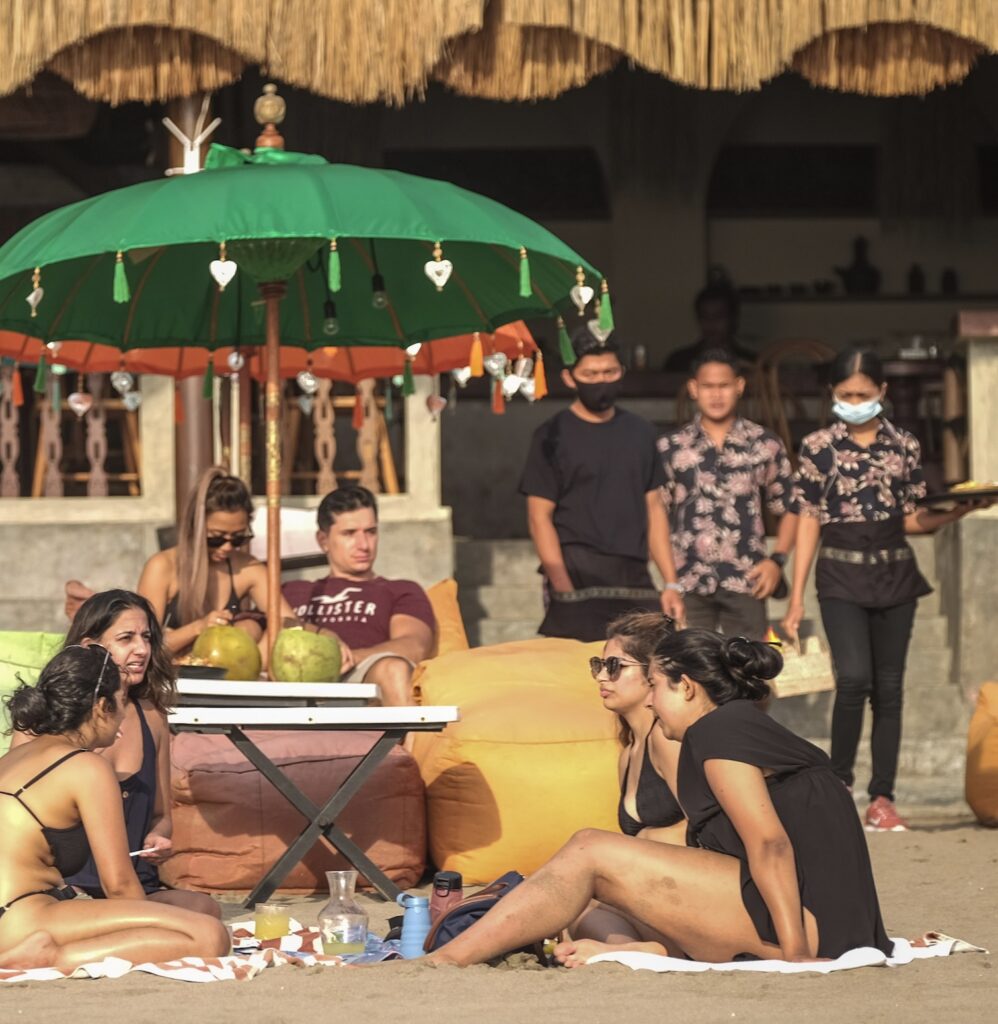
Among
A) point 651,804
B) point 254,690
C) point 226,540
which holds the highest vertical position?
point 226,540

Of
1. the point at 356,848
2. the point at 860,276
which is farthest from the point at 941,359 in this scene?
the point at 356,848

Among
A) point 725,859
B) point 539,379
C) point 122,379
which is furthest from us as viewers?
point 122,379

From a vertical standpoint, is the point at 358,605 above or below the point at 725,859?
above

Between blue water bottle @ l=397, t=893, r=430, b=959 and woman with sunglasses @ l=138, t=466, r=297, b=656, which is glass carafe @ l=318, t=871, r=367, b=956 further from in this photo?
woman with sunglasses @ l=138, t=466, r=297, b=656

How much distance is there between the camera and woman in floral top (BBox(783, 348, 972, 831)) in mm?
7148

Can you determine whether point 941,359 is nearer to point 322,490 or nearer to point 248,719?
point 322,490

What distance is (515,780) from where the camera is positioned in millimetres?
6363

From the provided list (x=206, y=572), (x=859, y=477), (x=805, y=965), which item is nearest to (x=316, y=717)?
(x=206, y=572)

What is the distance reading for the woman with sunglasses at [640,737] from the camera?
5.11m

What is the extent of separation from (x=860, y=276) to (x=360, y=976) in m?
10.3

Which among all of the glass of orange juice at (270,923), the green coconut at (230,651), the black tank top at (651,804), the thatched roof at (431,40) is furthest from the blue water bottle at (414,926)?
the thatched roof at (431,40)

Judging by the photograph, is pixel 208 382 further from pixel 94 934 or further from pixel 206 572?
pixel 94 934

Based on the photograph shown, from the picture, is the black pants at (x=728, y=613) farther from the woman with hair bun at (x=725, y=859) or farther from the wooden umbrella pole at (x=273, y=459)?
the woman with hair bun at (x=725, y=859)

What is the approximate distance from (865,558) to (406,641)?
5.19ft
